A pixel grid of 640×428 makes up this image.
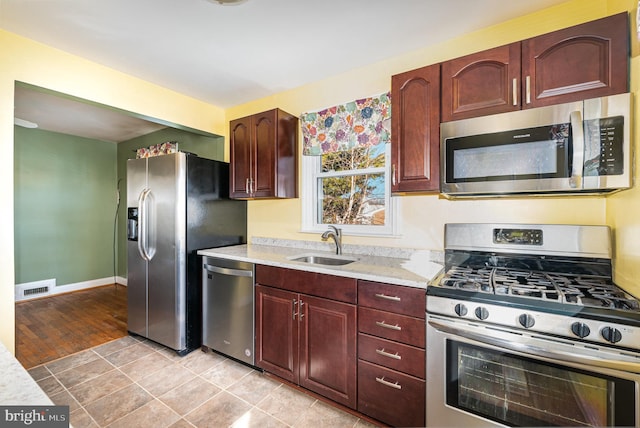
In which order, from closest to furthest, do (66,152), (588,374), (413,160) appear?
1. (588,374)
2. (413,160)
3. (66,152)

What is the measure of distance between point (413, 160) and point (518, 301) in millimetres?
999

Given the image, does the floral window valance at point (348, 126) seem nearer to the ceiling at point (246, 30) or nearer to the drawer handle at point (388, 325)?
the ceiling at point (246, 30)

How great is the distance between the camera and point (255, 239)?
3.12 metres

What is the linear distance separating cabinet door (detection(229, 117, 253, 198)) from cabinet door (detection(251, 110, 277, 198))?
91 millimetres

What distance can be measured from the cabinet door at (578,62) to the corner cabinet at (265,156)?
5.96 feet

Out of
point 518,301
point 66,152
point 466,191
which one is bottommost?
point 518,301

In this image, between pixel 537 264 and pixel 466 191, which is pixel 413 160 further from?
pixel 537 264

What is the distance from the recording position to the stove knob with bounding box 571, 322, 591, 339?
44.1 inches

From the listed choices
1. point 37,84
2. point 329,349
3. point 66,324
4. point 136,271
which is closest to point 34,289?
point 66,324

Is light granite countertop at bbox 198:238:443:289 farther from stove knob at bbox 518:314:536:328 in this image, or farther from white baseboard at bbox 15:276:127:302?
white baseboard at bbox 15:276:127:302

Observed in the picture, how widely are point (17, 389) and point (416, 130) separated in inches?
79.5

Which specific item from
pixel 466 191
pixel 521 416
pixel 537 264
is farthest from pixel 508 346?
pixel 466 191

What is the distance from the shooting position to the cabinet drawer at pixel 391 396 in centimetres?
153

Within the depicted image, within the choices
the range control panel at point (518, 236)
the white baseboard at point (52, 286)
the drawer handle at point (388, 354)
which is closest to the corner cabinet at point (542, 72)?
the range control panel at point (518, 236)
